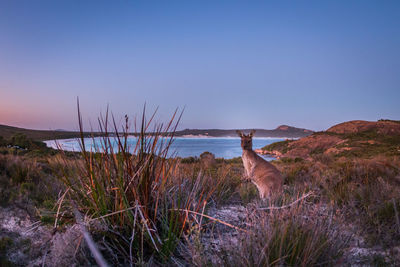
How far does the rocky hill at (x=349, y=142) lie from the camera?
17.6 metres

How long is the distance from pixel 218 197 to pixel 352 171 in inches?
211

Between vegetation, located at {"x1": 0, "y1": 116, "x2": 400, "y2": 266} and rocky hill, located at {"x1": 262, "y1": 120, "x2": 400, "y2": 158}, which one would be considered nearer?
vegetation, located at {"x1": 0, "y1": 116, "x2": 400, "y2": 266}

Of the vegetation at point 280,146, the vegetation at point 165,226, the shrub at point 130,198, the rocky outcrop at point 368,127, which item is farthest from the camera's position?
the vegetation at point 280,146

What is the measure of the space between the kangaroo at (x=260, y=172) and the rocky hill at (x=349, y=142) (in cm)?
1255

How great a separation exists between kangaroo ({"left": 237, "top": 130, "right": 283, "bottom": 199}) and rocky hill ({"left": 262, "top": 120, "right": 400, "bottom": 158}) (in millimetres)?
12548

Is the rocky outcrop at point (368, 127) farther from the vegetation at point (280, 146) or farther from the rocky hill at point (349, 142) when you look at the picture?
the vegetation at point (280, 146)

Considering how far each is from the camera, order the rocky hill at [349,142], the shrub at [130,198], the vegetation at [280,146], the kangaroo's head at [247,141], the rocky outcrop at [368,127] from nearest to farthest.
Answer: the shrub at [130,198] → the kangaroo's head at [247,141] → the rocky hill at [349,142] → the rocky outcrop at [368,127] → the vegetation at [280,146]

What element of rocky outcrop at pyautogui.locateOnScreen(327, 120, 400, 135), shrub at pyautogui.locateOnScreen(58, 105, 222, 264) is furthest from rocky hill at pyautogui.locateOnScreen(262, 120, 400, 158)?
shrub at pyautogui.locateOnScreen(58, 105, 222, 264)

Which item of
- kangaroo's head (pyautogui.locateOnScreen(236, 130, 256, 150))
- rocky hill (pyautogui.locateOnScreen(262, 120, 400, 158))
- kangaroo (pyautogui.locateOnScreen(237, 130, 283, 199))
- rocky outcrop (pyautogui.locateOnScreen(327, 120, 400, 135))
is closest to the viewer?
kangaroo (pyautogui.locateOnScreen(237, 130, 283, 199))

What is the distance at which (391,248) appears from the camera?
9.26 feet

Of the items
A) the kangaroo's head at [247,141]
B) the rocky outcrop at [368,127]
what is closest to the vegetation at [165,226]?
the kangaroo's head at [247,141]

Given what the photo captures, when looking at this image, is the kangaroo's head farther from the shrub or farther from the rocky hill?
the rocky hill

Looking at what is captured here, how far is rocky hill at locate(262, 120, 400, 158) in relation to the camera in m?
17.6

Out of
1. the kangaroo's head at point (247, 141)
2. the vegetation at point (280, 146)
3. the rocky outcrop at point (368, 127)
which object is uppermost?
the rocky outcrop at point (368, 127)
